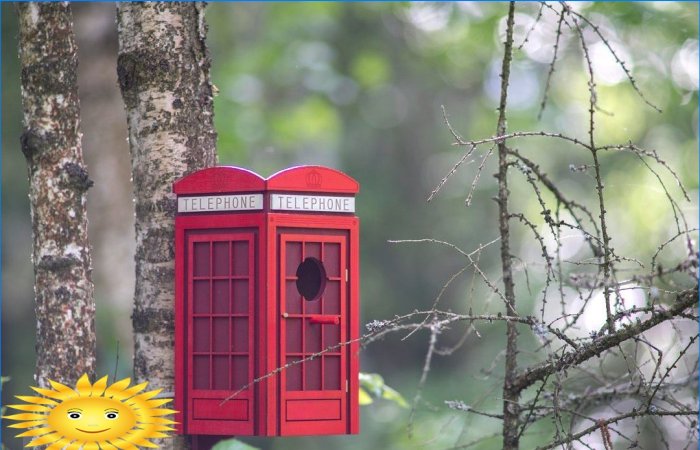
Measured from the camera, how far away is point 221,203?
3057 mm

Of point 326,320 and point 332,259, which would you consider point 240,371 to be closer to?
point 326,320

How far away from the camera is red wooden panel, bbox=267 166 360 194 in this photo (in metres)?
2.96

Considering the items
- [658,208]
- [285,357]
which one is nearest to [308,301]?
[285,357]

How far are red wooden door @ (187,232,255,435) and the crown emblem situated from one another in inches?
8.8

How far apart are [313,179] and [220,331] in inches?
20.6

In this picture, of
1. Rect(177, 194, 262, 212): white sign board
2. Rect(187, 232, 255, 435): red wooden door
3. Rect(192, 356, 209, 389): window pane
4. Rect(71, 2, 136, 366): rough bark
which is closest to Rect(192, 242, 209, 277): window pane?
Rect(187, 232, 255, 435): red wooden door

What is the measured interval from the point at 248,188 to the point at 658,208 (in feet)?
27.3

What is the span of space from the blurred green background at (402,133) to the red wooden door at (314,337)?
2338 mm

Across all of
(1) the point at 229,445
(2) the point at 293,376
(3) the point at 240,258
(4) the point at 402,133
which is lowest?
(1) the point at 229,445

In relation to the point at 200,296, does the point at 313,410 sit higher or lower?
lower

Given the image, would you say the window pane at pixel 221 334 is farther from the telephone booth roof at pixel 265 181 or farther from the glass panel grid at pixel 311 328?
the telephone booth roof at pixel 265 181

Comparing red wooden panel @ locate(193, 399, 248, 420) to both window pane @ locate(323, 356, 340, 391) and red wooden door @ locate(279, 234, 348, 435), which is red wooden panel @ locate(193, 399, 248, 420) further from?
window pane @ locate(323, 356, 340, 391)

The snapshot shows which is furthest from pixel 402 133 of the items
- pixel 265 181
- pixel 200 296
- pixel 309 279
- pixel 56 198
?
pixel 265 181

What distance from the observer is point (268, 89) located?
11281 millimetres
